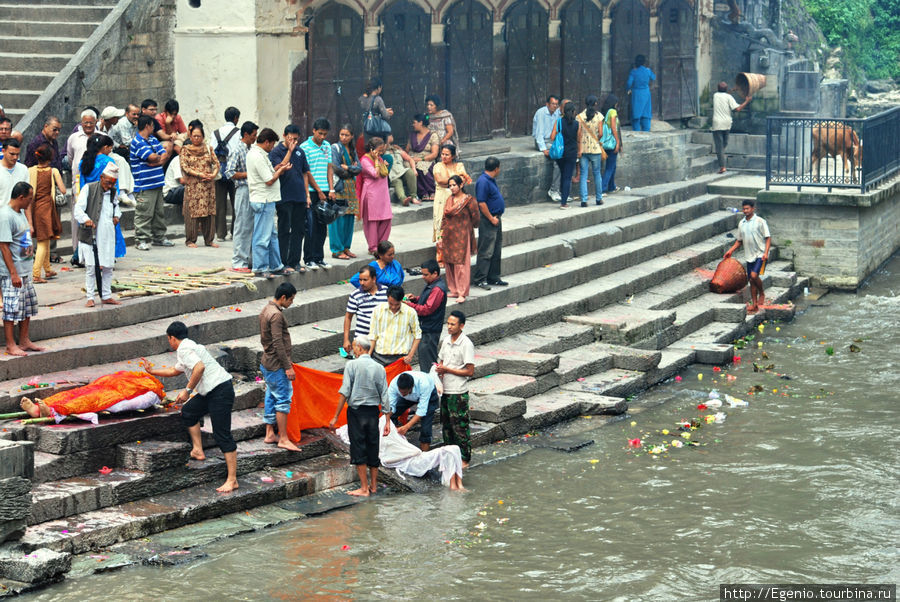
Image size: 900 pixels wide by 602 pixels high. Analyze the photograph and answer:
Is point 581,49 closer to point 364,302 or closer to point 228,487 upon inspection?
point 364,302

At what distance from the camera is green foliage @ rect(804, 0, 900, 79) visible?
110ft

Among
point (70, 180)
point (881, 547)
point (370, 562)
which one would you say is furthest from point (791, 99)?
point (370, 562)

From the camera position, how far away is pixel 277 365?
34.6 ft

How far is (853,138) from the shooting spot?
66.1 ft

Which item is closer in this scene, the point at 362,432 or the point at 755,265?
the point at 362,432

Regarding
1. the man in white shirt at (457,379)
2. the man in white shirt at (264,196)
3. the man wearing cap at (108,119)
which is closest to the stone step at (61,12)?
the man wearing cap at (108,119)

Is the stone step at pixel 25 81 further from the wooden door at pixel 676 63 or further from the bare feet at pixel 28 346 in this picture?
the wooden door at pixel 676 63

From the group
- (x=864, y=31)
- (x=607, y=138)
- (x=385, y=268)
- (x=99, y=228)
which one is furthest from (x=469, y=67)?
(x=864, y=31)

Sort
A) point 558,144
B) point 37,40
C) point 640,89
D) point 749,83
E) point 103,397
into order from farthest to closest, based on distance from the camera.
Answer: point 749,83 → point 640,89 → point 558,144 → point 37,40 → point 103,397

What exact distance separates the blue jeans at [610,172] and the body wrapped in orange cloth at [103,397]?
37.9 feet

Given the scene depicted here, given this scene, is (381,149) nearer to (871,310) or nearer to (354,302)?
(354,302)

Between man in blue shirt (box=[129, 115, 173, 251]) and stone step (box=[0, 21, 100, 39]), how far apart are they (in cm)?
309

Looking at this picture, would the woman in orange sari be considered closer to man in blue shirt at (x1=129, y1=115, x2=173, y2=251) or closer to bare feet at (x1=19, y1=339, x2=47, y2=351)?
man in blue shirt at (x1=129, y1=115, x2=173, y2=251)

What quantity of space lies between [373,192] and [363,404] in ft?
13.8
